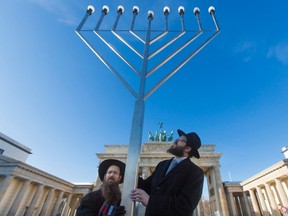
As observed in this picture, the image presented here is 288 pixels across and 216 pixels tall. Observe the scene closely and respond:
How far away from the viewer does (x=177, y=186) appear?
5.99ft

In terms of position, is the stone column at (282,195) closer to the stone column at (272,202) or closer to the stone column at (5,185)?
the stone column at (272,202)

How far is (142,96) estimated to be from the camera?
2.24 meters

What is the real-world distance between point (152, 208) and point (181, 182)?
46 cm

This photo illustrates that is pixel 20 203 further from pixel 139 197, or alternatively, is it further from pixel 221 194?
pixel 221 194

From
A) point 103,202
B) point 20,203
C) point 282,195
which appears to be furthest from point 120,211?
point 282,195

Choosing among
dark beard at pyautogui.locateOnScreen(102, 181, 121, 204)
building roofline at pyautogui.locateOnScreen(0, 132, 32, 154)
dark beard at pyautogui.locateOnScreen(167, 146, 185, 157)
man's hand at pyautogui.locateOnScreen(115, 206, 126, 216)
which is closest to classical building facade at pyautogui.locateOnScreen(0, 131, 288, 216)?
building roofline at pyautogui.locateOnScreen(0, 132, 32, 154)

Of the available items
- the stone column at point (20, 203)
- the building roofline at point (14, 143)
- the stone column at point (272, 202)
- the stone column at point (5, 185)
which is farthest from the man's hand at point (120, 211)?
the building roofline at point (14, 143)

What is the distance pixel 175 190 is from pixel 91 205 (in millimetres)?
889

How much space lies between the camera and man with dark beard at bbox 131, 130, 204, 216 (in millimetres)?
1554

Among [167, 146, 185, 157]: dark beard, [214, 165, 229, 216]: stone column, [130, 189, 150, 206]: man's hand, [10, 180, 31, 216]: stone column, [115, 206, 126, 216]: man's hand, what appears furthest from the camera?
[214, 165, 229, 216]: stone column

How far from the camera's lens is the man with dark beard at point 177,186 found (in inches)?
61.2

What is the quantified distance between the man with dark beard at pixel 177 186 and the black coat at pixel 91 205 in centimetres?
49

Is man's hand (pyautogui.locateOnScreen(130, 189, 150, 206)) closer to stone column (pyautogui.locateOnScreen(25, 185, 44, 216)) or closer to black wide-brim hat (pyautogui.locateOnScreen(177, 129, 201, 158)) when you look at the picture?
black wide-brim hat (pyautogui.locateOnScreen(177, 129, 201, 158))

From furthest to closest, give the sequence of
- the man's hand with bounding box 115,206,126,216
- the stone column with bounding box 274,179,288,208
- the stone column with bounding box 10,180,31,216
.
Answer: the stone column with bounding box 10,180,31,216 < the stone column with bounding box 274,179,288,208 < the man's hand with bounding box 115,206,126,216
